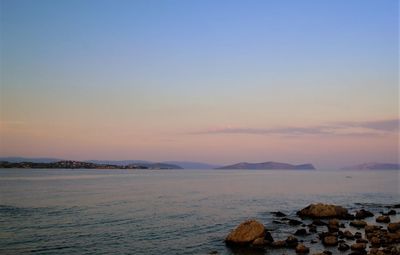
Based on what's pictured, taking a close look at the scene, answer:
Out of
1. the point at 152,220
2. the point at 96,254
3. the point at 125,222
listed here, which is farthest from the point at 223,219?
the point at 96,254

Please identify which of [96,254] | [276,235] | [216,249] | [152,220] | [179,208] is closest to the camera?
[96,254]

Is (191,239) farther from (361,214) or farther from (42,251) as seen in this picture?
(361,214)

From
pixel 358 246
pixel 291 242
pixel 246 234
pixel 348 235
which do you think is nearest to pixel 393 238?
pixel 348 235

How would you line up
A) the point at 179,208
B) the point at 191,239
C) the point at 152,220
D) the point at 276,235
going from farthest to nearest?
the point at 179,208 < the point at 152,220 < the point at 276,235 < the point at 191,239

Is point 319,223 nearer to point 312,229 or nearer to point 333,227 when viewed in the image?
point 333,227

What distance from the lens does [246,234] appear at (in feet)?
120

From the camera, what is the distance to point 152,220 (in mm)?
49406

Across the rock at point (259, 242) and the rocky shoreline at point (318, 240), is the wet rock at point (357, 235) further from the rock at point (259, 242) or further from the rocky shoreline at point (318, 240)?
the rock at point (259, 242)

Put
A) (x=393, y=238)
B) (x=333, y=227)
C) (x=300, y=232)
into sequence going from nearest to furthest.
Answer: (x=393, y=238)
(x=300, y=232)
(x=333, y=227)

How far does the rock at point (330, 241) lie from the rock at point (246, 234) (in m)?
5.83

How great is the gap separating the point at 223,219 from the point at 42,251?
2582 centimetres

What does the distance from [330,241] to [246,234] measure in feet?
26.0

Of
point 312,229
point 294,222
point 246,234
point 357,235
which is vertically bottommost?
point 294,222

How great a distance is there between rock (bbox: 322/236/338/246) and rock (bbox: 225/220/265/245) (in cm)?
583
